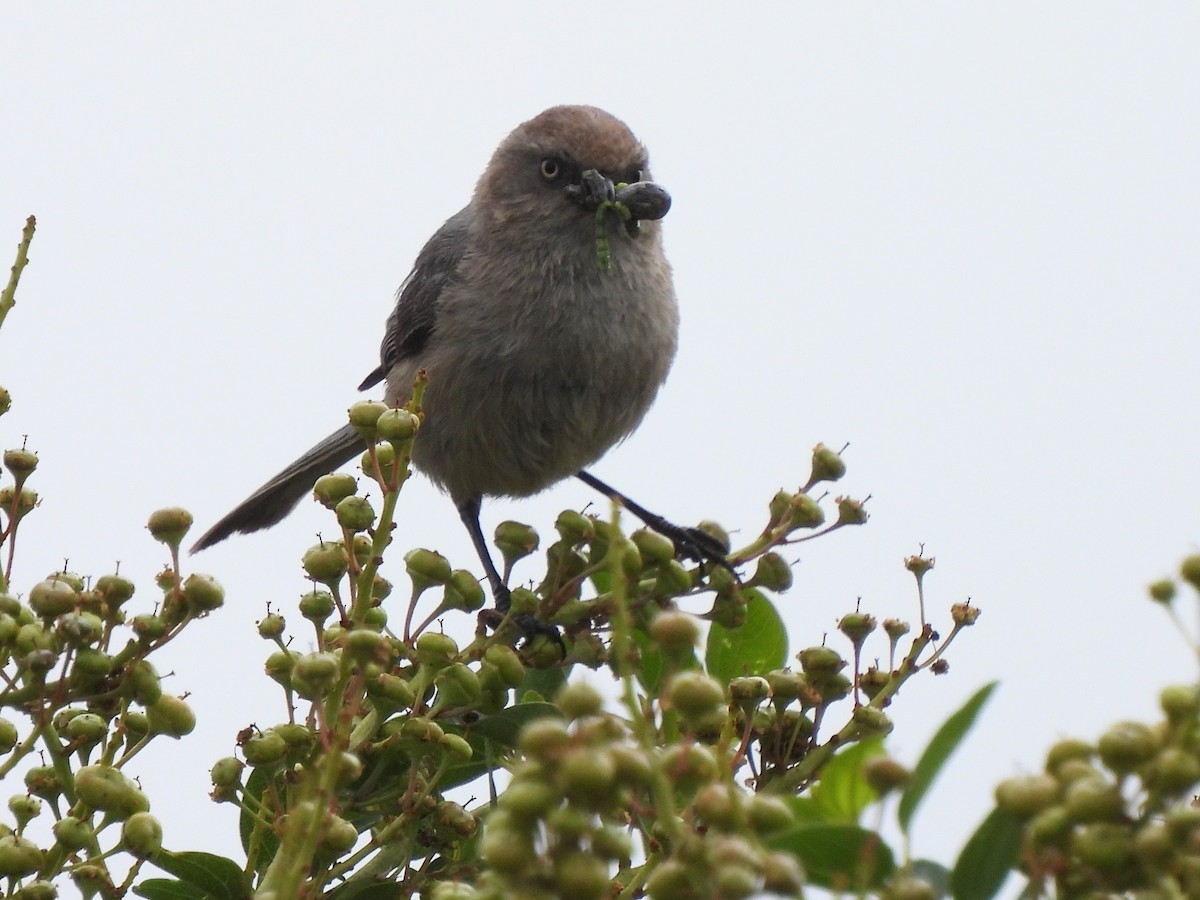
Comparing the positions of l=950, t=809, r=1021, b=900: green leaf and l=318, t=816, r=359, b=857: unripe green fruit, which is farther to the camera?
l=318, t=816, r=359, b=857: unripe green fruit

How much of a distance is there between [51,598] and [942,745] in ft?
3.42

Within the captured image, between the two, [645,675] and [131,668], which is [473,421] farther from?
[131,668]

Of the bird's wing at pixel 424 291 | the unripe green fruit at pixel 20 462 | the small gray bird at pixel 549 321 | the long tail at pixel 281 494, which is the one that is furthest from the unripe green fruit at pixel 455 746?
the long tail at pixel 281 494

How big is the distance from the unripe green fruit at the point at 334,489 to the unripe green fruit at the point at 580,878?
1150 mm

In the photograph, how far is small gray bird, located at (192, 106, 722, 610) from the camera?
4.46 metres

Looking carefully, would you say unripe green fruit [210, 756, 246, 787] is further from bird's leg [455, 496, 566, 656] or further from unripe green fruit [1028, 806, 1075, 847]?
unripe green fruit [1028, 806, 1075, 847]

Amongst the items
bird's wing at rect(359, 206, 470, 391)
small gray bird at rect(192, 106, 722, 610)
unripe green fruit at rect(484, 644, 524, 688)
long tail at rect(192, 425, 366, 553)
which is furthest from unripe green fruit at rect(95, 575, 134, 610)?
long tail at rect(192, 425, 366, 553)

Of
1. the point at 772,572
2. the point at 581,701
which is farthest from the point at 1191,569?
the point at 772,572

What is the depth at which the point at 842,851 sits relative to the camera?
105cm

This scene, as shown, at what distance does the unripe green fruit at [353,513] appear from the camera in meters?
1.86

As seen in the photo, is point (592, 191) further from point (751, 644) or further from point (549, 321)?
point (751, 644)

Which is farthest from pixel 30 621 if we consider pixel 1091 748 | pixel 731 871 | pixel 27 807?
pixel 1091 748

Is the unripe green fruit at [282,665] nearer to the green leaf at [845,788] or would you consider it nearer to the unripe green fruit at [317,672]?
the unripe green fruit at [317,672]

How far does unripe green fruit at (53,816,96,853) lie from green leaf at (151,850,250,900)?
0.25 metres
